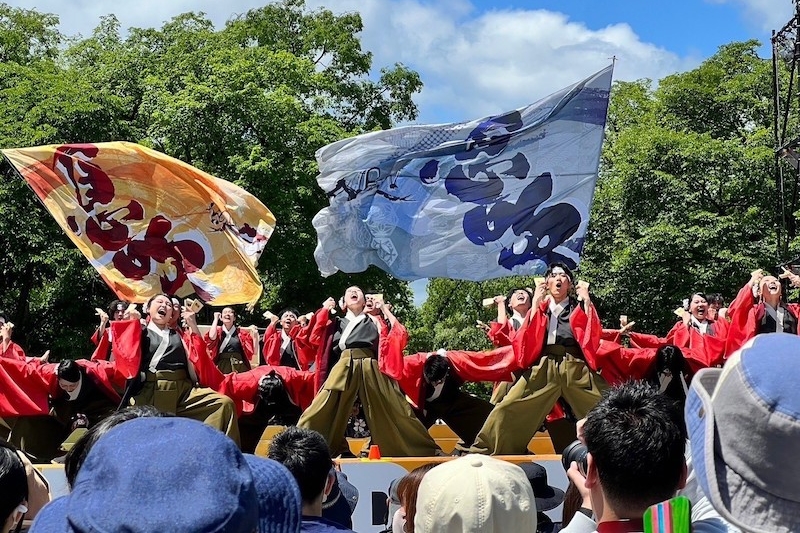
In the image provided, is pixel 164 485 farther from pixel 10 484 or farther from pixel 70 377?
pixel 70 377

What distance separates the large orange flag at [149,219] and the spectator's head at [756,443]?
8515 mm

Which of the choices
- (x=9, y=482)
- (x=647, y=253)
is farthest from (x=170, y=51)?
(x=9, y=482)

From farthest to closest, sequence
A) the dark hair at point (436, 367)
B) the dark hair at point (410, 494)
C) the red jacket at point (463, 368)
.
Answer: the dark hair at point (436, 367), the red jacket at point (463, 368), the dark hair at point (410, 494)

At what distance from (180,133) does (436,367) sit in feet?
39.2

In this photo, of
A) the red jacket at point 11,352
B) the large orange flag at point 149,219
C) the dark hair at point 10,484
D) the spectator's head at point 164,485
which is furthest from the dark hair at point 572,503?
the large orange flag at point 149,219

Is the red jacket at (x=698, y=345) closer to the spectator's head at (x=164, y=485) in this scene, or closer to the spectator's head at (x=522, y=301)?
the spectator's head at (x=522, y=301)

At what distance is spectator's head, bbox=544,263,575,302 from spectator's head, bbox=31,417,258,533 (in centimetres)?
703

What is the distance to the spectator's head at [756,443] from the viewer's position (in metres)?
1.46

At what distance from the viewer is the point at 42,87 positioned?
19.7 metres

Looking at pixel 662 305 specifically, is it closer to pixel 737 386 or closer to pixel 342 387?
pixel 342 387

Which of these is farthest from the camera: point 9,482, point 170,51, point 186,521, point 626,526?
point 170,51

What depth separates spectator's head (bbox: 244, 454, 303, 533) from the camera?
1959 mm

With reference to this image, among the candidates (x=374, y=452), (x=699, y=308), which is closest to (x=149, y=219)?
(x=374, y=452)

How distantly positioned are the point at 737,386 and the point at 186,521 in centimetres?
79
